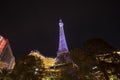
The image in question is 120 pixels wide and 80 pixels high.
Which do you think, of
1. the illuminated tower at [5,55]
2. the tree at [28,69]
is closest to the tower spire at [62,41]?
the illuminated tower at [5,55]

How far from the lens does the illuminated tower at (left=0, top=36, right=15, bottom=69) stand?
138 feet

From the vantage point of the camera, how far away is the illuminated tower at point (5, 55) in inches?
1660

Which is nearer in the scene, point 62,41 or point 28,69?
point 28,69

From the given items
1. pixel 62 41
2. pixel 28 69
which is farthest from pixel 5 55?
pixel 28 69

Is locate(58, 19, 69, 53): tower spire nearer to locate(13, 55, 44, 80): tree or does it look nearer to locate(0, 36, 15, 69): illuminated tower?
locate(0, 36, 15, 69): illuminated tower

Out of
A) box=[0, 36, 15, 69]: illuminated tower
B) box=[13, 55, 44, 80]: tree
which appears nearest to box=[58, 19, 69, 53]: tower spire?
box=[0, 36, 15, 69]: illuminated tower

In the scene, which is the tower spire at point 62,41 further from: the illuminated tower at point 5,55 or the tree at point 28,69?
the tree at point 28,69

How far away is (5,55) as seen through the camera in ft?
147

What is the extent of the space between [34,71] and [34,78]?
3.06ft

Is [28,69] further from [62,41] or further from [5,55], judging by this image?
[62,41]

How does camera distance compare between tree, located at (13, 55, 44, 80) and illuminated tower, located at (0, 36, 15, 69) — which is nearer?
tree, located at (13, 55, 44, 80)

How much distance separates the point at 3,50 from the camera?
42719 mm

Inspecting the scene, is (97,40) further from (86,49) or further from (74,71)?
(74,71)

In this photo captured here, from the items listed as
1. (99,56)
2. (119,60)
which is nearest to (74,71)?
(99,56)
